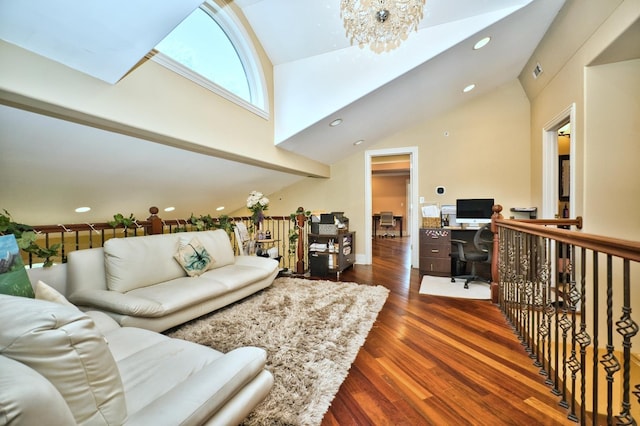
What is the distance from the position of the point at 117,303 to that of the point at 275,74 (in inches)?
131

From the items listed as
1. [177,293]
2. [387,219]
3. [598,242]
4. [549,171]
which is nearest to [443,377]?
[598,242]

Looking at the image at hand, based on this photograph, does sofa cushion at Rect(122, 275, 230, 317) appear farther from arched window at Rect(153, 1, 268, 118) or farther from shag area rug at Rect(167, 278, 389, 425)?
arched window at Rect(153, 1, 268, 118)

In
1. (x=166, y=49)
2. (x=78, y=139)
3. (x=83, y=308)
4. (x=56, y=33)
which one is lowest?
(x=83, y=308)

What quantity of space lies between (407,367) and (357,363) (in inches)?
14.1

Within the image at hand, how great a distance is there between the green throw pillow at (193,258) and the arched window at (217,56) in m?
1.69

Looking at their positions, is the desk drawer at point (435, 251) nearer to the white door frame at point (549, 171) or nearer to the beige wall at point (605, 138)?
the white door frame at point (549, 171)

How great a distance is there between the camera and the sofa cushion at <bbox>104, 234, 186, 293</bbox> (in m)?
2.35

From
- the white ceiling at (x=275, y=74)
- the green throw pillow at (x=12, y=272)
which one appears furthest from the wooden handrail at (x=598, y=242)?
the green throw pillow at (x=12, y=272)

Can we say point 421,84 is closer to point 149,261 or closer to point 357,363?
point 357,363

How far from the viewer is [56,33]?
5.21 ft

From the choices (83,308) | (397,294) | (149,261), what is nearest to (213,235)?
(149,261)

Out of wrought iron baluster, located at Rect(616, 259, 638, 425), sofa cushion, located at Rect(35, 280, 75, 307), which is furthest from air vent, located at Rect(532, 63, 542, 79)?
sofa cushion, located at Rect(35, 280, 75, 307)

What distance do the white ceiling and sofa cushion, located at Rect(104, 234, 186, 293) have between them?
0.81 m

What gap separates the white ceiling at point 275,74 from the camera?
1.65 m
